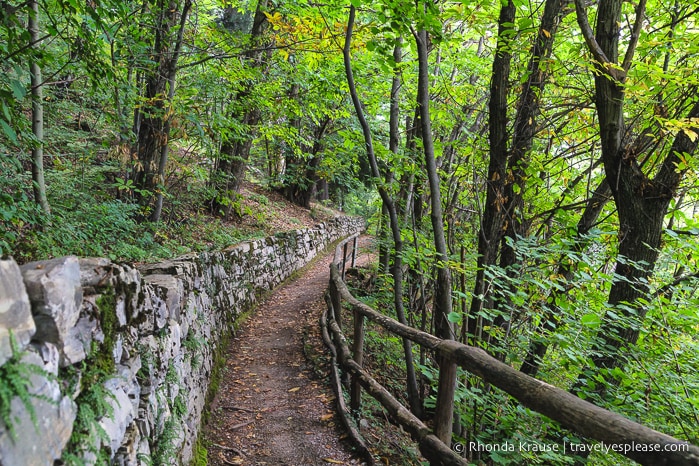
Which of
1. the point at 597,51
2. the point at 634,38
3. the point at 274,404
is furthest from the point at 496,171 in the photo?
the point at 274,404

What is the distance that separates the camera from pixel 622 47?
5.70 meters

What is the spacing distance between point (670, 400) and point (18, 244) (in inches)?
225

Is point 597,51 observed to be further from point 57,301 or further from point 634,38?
point 57,301

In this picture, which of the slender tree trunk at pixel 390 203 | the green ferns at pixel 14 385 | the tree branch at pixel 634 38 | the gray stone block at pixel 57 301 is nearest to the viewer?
the green ferns at pixel 14 385

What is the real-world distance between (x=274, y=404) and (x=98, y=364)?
302 cm

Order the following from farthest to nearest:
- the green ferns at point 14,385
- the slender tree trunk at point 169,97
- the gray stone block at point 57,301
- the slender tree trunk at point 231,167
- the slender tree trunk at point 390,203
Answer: the slender tree trunk at point 231,167 → the slender tree trunk at point 169,97 → the slender tree trunk at point 390,203 → the gray stone block at point 57,301 → the green ferns at point 14,385

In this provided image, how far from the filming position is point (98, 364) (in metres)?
2.00

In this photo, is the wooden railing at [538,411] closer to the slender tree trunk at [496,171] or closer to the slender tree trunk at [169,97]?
the slender tree trunk at [496,171]

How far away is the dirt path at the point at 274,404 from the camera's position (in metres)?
3.79

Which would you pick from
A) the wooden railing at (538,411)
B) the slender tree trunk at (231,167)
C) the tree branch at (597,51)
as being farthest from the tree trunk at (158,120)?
the tree branch at (597,51)

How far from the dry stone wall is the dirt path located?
0.45m

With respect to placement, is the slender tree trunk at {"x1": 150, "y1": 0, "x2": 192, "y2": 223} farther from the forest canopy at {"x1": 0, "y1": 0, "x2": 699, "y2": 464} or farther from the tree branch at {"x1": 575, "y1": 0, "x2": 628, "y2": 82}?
the tree branch at {"x1": 575, "y1": 0, "x2": 628, "y2": 82}

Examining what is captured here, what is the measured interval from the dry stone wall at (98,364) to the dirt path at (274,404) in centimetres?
45

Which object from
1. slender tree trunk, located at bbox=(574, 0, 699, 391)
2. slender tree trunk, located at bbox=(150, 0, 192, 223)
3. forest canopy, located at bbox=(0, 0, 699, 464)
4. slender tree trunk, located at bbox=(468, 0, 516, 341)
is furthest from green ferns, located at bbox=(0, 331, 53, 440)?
slender tree trunk, located at bbox=(150, 0, 192, 223)
